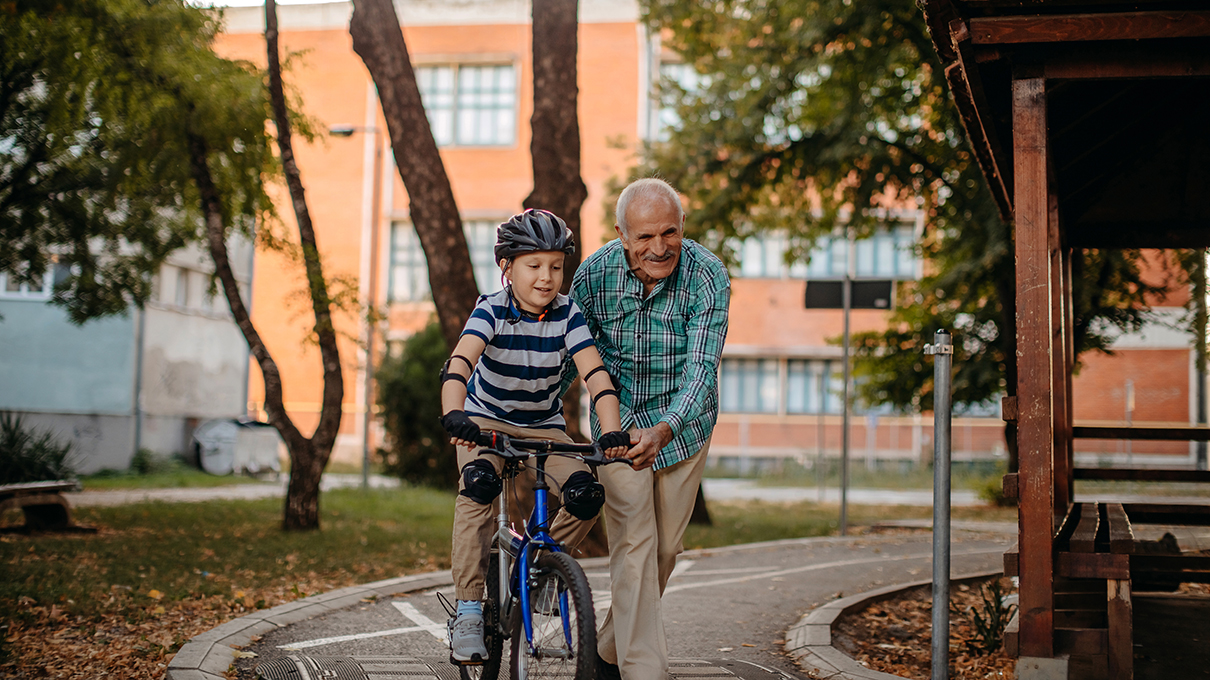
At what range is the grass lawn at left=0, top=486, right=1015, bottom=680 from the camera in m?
5.58

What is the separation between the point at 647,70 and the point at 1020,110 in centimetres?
3426

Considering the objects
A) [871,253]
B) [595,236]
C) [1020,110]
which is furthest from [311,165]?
[1020,110]

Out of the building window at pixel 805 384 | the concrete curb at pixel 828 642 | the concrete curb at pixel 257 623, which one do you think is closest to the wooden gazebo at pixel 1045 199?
the concrete curb at pixel 828 642

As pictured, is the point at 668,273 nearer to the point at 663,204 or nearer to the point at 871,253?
the point at 663,204

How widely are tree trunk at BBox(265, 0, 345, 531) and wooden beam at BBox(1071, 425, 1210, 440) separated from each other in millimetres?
6988

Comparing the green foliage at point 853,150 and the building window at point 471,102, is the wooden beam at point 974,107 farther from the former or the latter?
the building window at point 471,102

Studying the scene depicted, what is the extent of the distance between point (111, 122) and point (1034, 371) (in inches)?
413

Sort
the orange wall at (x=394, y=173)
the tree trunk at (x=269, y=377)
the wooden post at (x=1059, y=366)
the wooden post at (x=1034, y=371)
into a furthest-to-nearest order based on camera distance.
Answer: the orange wall at (x=394, y=173) < the tree trunk at (x=269, y=377) < the wooden post at (x=1059, y=366) < the wooden post at (x=1034, y=371)

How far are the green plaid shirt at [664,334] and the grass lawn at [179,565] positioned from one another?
8.59 ft

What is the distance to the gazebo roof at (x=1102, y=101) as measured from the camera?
4746 mm

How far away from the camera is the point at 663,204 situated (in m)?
4.16

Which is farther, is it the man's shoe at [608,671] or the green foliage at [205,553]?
the green foliage at [205,553]

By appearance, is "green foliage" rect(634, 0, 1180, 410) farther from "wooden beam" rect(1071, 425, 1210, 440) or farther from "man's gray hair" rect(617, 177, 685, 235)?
"man's gray hair" rect(617, 177, 685, 235)

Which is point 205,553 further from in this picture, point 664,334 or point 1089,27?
point 1089,27
